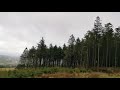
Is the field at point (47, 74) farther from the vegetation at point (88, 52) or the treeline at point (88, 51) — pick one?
the treeline at point (88, 51)

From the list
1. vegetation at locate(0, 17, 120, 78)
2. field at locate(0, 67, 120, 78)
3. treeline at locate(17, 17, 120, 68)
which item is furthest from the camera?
treeline at locate(17, 17, 120, 68)

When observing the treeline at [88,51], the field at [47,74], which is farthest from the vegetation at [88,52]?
the field at [47,74]

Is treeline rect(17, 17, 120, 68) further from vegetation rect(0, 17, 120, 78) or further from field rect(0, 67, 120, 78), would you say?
field rect(0, 67, 120, 78)

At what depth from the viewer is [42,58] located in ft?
238

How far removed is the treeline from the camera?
51153mm

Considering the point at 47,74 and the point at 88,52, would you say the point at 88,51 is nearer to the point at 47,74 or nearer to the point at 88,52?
the point at 88,52

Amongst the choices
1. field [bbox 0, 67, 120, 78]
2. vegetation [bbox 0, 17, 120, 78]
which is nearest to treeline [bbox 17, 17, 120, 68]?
vegetation [bbox 0, 17, 120, 78]

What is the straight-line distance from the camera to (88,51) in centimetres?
5928

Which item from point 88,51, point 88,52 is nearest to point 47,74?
point 88,51

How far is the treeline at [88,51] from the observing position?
5115 cm
